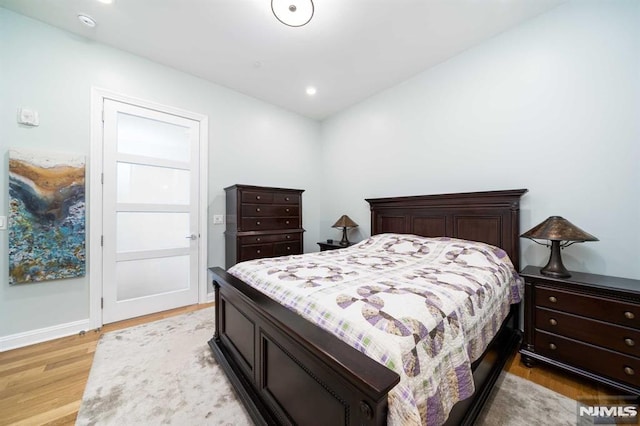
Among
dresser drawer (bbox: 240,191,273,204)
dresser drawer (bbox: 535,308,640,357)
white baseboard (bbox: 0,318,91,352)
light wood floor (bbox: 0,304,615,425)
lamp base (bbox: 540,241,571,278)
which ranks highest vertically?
dresser drawer (bbox: 240,191,273,204)

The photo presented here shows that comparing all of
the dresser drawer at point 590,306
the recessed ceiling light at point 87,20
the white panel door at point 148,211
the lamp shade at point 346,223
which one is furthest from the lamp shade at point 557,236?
the recessed ceiling light at point 87,20

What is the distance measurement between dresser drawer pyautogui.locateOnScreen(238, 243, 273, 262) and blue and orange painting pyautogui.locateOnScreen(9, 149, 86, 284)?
5.24ft

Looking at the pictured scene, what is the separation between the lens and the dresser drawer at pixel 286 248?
3.47 meters

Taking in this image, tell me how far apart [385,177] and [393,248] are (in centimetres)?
125

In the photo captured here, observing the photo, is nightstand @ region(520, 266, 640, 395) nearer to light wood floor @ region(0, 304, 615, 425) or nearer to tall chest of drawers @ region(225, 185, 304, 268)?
light wood floor @ region(0, 304, 615, 425)

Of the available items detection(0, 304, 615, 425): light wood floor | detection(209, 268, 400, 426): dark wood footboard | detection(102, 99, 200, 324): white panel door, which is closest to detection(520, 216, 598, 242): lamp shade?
detection(0, 304, 615, 425): light wood floor

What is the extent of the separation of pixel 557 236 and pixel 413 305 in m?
1.56

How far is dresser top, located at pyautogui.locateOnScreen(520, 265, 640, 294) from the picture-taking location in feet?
5.35

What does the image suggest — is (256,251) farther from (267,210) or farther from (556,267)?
(556,267)

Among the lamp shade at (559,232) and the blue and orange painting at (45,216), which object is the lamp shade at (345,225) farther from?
the blue and orange painting at (45,216)

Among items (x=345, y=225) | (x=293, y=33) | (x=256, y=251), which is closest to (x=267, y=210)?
(x=256, y=251)

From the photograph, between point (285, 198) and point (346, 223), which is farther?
point (346, 223)

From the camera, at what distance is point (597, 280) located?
177 cm

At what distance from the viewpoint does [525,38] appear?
7.75ft
